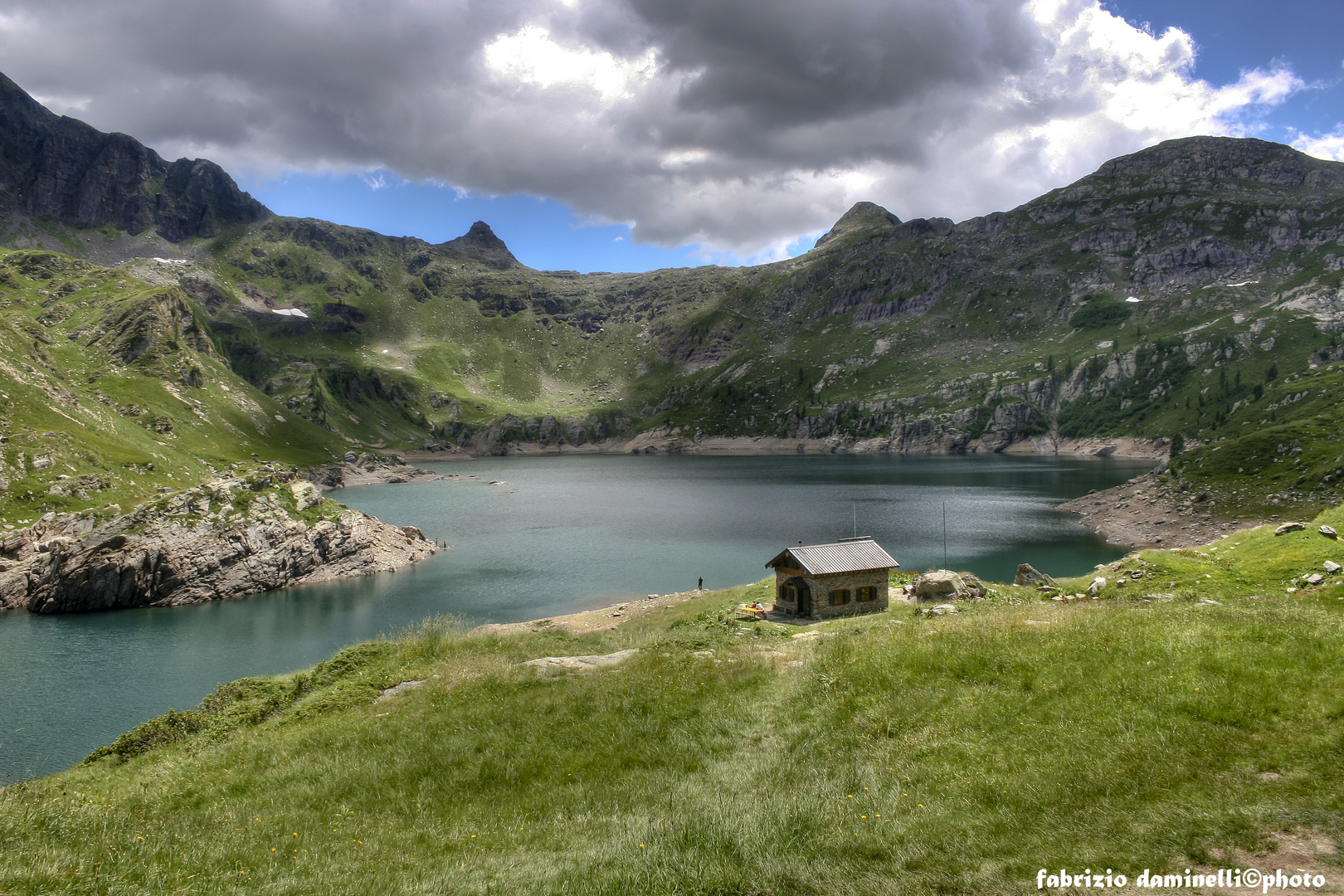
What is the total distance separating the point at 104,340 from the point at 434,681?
643 ft

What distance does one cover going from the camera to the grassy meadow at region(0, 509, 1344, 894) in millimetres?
9414

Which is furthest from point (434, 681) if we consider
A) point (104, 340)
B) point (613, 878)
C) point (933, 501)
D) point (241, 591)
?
point (104, 340)

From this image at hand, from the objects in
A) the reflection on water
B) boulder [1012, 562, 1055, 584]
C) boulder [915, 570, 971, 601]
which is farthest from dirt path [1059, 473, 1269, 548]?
boulder [915, 570, 971, 601]

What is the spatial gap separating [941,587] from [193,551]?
242 ft

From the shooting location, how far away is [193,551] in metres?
67.6

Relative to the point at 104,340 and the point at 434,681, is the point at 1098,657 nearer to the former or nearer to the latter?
the point at 434,681

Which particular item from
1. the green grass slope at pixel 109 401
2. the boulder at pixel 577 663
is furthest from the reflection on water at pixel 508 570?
the boulder at pixel 577 663

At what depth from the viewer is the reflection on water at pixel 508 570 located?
137ft

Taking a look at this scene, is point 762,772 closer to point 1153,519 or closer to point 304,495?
point 304,495

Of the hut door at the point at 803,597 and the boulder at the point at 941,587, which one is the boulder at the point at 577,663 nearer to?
the hut door at the point at 803,597

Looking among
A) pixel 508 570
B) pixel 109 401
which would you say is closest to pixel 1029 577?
pixel 508 570

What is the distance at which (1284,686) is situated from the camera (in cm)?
1225

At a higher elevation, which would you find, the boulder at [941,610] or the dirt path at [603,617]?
the boulder at [941,610]

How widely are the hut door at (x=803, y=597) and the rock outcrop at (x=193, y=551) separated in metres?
59.4
